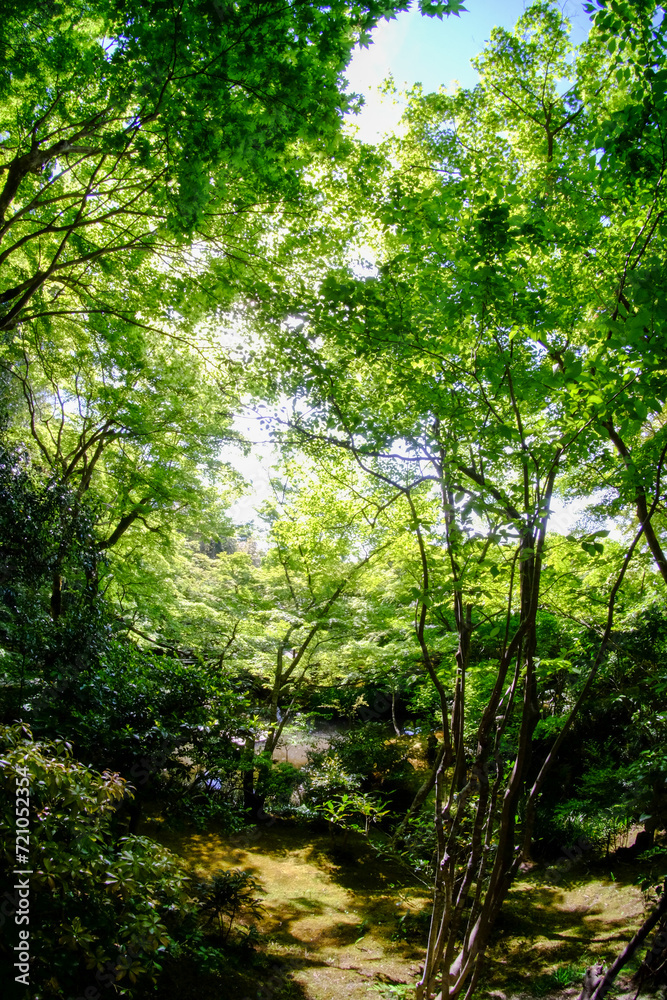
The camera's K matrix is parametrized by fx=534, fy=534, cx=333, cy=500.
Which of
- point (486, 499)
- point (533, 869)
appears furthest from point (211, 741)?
point (533, 869)

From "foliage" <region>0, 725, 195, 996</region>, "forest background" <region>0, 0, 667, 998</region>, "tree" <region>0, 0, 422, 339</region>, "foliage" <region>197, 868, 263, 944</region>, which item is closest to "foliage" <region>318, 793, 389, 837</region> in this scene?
"forest background" <region>0, 0, 667, 998</region>

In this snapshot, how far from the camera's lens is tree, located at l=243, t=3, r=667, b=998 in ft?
7.10

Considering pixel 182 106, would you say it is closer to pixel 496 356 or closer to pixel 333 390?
pixel 333 390

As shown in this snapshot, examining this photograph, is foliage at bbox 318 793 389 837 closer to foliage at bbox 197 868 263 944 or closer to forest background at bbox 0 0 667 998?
forest background at bbox 0 0 667 998

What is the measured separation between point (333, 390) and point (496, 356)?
37.7 inches

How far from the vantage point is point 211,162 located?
9.89 feet

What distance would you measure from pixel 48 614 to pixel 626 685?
19.4ft

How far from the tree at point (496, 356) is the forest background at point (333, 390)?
0.03m

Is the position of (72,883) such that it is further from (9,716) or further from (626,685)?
(626,685)

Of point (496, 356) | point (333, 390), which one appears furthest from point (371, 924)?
point (496, 356)

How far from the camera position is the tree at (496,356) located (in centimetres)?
216

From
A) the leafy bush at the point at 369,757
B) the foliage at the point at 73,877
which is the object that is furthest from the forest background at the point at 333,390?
the leafy bush at the point at 369,757

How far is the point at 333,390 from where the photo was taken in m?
3.17

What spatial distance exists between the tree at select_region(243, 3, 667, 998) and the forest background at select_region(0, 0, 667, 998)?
0.09 feet
